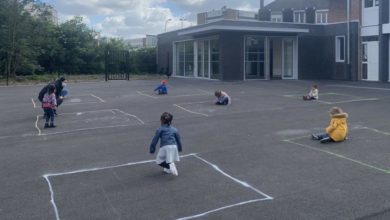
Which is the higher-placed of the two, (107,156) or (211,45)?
(211,45)

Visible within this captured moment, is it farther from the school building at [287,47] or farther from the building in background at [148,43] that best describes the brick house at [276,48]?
the building in background at [148,43]

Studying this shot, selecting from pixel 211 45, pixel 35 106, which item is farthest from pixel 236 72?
pixel 35 106

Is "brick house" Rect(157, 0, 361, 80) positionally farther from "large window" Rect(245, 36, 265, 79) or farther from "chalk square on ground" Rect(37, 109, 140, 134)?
"chalk square on ground" Rect(37, 109, 140, 134)

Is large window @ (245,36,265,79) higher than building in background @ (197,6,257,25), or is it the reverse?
building in background @ (197,6,257,25)

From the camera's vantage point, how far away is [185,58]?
39.9 m

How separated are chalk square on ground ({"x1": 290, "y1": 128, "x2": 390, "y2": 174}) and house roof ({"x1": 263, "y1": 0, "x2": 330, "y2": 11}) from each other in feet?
105

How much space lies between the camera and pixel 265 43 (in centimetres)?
3406

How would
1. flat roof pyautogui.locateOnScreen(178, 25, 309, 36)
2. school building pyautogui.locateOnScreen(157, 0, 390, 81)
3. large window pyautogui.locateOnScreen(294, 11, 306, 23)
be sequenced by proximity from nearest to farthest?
flat roof pyautogui.locateOnScreen(178, 25, 309, 36) → school building pyautogui.locateOnScreen(157, 0, 390, 81) → large window pyautogui.locateOnScreen(294, 11, 306, 23)

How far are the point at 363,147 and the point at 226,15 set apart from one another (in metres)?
65.9

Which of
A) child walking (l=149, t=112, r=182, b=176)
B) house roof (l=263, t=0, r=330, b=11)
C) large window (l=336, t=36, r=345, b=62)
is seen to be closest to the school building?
large window (l=336, t=36, r=345, b=62)

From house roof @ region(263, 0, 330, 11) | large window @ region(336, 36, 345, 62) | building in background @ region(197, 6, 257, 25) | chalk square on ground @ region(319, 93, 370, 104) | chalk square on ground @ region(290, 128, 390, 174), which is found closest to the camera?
chalk square on ground @ region(290, 128, 390, 174)

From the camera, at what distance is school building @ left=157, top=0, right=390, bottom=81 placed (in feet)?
106

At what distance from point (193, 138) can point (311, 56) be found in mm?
25523

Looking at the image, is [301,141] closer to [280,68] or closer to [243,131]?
[243,131]
